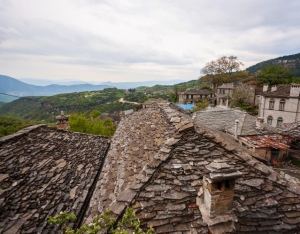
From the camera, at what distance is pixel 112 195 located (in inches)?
178

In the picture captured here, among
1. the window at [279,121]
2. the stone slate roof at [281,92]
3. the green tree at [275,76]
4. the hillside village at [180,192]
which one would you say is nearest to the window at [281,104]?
the stone slate roof at [281,92]

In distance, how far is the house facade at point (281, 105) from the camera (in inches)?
999

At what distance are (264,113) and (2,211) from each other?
3532 centimetres

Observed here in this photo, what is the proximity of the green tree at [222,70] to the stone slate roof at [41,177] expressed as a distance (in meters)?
56.6

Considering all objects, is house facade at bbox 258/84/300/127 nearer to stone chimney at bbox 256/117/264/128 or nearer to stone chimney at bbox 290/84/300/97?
stone chimney at bbox 290/84/300/97

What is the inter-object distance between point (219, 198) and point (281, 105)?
31553mm

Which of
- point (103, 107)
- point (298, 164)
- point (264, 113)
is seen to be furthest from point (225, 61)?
point (103, 107)

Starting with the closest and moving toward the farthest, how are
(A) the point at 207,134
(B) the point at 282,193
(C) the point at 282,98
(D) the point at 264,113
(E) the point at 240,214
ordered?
(E) the point at 240,214 < (B) the point at 282,193 < (A) the point at 207,134 < (C) the point at 282,98 < (D) the point at 264,113

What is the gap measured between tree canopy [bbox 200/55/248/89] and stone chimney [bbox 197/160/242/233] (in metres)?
59.8

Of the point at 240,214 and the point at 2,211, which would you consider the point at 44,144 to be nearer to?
the point at 2,211

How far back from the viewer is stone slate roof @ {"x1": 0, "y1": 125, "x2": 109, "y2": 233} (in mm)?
4422

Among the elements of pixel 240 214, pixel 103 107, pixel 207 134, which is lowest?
pixel 103 107

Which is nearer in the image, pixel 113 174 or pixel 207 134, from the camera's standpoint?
pixel 207 134

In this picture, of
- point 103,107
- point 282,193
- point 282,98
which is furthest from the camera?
point 103,107
